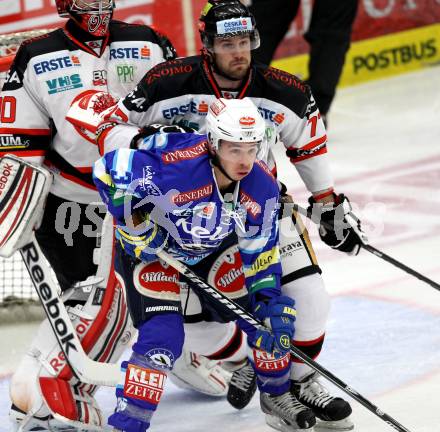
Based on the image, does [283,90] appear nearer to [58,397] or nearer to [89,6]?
[89,6]

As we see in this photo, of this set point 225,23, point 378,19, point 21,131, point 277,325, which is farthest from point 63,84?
point 378,19

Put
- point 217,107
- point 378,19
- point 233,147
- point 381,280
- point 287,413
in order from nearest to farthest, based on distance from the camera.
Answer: point 233,147 < point 217,107 < point 287,413 < point 381,280 < point 378,19

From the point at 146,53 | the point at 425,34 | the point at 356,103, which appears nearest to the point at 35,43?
the point at 146,53

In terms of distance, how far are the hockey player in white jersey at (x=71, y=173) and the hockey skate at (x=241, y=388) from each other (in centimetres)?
38

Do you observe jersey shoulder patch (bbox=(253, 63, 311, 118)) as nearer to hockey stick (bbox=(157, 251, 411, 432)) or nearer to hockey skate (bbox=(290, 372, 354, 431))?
hockey stick (bbox=(157, 251, 411, 432))

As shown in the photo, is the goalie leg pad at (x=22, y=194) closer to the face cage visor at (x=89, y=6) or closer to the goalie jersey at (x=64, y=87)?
the goalie jersey at (x=64, y=87)

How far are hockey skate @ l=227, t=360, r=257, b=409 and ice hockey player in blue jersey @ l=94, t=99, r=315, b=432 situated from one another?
36 cm

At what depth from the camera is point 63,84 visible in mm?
4008

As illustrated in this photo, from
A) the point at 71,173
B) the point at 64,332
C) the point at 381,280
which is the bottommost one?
the point at 381,280

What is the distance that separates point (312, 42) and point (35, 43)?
143 inches

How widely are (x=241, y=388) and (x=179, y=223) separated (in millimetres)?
734

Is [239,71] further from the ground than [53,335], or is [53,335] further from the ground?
[239,71]

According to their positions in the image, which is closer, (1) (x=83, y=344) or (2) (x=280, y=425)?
(2) (x=280, y=425)

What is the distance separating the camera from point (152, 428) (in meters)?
3.92
